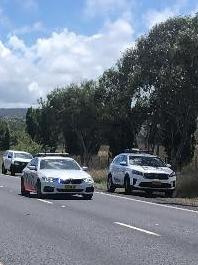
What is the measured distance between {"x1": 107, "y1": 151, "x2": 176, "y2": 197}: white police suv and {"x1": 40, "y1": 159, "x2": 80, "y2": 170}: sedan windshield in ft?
10.4

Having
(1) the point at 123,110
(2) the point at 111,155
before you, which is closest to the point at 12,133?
(2) the point at 111,155

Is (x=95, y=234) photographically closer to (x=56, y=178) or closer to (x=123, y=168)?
(x=56, y=178)

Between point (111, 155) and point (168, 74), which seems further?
point (111, 155)

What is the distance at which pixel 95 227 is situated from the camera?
1354 cm

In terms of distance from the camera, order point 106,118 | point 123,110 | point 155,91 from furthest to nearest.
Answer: point 106,118, point 123,110, point 155,91

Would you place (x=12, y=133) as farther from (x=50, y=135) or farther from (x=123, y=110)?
(x=123, y=110)

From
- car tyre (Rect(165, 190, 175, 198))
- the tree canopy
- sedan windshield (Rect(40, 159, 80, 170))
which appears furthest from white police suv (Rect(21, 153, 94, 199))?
the tree canopy

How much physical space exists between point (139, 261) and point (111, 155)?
→ 42.9 metres

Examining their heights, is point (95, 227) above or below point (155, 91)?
below

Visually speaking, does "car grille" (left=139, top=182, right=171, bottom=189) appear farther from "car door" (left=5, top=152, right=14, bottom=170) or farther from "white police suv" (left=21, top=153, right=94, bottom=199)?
"car door" (left=5, top=152, right=14, bottom=170)

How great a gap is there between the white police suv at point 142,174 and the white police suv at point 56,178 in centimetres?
A: 308

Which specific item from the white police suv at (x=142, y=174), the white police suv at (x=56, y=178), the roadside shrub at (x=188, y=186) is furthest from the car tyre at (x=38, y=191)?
the roadside shrub at (x=188, y=186)

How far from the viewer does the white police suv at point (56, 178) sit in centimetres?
2083

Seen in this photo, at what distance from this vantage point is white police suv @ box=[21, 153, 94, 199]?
820 inches
